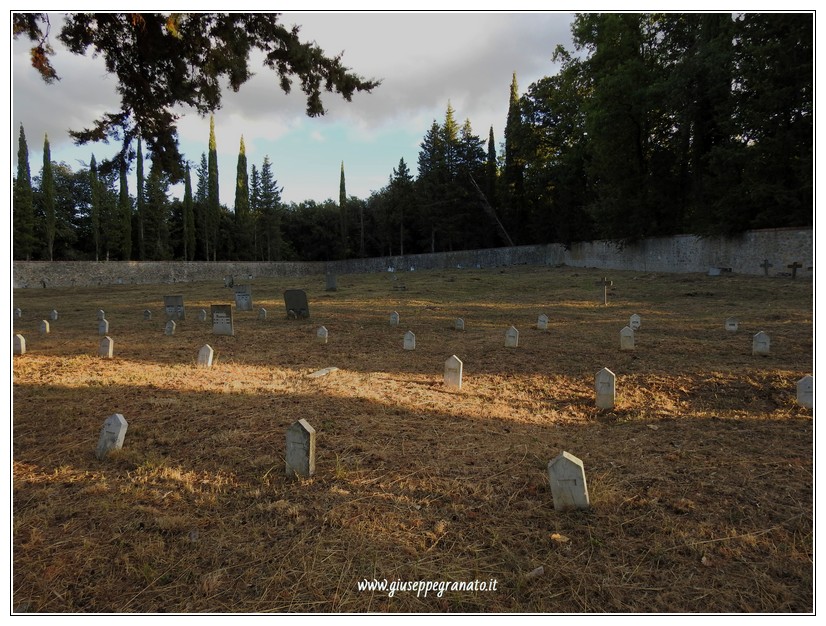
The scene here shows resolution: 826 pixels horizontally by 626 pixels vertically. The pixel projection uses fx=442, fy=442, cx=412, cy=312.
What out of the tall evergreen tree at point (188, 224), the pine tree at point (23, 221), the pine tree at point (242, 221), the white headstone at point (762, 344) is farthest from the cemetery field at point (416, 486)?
the pine tree at point (242, 221)

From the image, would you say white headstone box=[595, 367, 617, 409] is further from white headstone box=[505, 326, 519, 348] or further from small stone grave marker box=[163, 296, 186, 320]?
small stone grave marker box=[163, 296, 186, 320]

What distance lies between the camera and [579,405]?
232 inches

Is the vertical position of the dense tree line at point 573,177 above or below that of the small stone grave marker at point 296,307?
above

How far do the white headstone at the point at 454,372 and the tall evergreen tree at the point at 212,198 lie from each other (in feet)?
153

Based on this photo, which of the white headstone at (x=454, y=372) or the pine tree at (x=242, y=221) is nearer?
the white headstone at (x=454, y=372)

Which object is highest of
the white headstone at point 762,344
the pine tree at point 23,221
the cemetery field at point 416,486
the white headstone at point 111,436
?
the pine tree at point 23,221

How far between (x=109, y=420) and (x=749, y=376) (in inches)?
320

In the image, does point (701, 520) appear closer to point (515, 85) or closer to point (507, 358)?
point (507, 358)

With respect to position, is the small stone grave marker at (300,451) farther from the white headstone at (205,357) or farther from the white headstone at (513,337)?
the white headstone at (513,337)

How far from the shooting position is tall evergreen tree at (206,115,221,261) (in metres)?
46.7

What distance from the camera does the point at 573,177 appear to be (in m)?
38.1

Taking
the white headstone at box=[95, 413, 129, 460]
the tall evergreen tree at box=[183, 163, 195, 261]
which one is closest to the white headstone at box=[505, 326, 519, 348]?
the white headstone at box=[95, 413, 129, 460]

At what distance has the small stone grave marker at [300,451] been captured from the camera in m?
3.65

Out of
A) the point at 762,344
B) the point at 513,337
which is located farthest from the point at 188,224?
the point at 762,344
